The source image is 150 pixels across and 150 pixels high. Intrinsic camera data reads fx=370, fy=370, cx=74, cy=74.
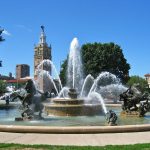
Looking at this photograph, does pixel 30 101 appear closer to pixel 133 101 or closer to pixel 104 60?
pixel 133 101

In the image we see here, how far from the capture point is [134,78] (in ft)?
338

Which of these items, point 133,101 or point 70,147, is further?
point 133,101

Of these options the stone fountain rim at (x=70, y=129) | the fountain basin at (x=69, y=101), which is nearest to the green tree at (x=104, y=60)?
the fountain basin at (x=69, y=101)

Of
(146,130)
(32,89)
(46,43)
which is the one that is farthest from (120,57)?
(46,43)

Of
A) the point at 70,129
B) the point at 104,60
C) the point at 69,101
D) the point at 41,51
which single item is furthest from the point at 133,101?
the point at 41,51

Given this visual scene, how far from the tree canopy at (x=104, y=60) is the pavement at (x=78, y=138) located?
49.0 metres

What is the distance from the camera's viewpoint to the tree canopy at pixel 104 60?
62.1 metres

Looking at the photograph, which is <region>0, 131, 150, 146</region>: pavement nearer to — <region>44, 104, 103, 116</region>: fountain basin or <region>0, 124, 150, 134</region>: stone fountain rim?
<region>0, 124, 150, 134</region>: stone fountain rim

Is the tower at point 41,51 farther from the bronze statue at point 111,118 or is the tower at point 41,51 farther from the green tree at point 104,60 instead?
the bronze statue at point 111,118

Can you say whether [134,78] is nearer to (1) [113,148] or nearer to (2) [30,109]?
(2) [30,109]

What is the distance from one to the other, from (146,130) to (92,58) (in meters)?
49.7

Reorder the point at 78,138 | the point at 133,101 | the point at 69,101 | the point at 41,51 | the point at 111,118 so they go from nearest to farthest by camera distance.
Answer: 1. the point at 78,138
2. the point at 111,118
3. the point at 133,101
4. the point at 69,101
5. the point at 41,51

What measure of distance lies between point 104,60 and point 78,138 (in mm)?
51069

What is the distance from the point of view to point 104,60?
62.7 metres
